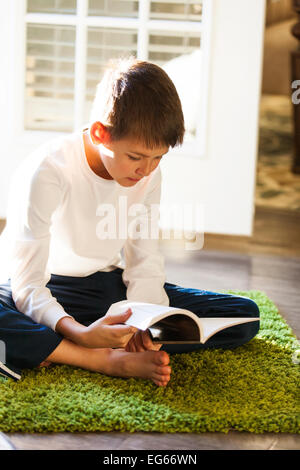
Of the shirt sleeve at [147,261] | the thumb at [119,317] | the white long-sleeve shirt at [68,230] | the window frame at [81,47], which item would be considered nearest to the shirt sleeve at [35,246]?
the white long-sleeve shirt at [68,230]

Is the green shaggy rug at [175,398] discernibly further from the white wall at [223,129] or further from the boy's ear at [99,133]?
the white wall at [223,129]

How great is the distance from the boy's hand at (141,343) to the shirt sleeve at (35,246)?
15 centimetres

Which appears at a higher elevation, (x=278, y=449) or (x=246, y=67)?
(x=246, y=67)

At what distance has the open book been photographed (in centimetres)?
125

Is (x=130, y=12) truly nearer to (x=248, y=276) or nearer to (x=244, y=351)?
(x=248, y=276)

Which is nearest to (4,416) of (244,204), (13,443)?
(13,443)

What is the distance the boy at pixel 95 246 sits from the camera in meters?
1.32

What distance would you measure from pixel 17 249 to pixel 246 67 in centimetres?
143

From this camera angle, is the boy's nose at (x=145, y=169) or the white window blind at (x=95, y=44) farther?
the white window blind at (x=95, y=44)

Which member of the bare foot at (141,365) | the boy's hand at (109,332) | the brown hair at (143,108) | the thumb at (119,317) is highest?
the brown hair at (143,108)

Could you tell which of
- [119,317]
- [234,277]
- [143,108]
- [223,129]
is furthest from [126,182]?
[223,129]

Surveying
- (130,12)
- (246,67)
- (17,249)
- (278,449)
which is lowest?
(278,449)

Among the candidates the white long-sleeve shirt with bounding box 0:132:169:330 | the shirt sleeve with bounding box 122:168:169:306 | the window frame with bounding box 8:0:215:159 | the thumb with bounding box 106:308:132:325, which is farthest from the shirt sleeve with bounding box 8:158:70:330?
the window frame with bounding box 8:0:215:159

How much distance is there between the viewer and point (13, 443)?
3.78 feet
